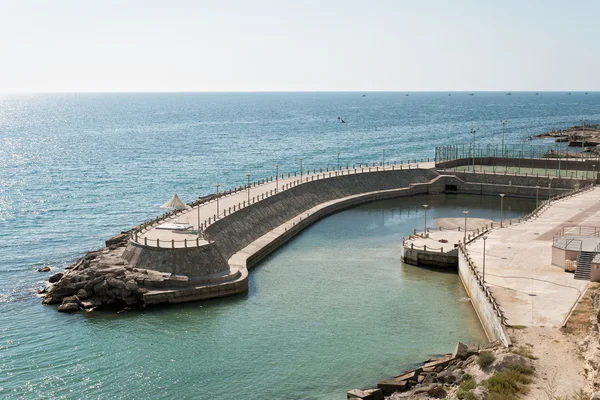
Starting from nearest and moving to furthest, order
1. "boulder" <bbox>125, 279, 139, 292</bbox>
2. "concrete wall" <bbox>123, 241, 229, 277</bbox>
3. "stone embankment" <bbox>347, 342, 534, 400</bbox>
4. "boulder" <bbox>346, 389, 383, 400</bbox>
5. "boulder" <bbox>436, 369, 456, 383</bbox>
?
"stone embankment" <bbox>347, 342, 534, 400</bbox> < "boulder" <bbox>346, 389, 383, 400</bbox> < "boulder" <bbox>436, 369, 456, 383</bbox> < "boulder" <bbox>125, 279, 139, 292</bbox> < "concrete wall" <bbox>123, 241, 229, 277</bbox>

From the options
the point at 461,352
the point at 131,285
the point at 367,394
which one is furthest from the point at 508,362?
the point at 131,285

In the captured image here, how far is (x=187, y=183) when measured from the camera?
12338cm

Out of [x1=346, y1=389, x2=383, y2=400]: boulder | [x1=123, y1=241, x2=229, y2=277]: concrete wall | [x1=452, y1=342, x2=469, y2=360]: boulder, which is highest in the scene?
[x1=123, y1=241, x2=229, y2=277]: concrete wall

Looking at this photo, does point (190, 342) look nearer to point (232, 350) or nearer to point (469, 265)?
point (232, 350)

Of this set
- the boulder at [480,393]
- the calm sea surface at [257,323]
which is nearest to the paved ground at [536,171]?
the calm sea surface at [257,323]

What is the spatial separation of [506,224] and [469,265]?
68.1ft

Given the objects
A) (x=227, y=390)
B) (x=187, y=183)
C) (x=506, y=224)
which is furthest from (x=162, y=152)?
(x=227, y=390)

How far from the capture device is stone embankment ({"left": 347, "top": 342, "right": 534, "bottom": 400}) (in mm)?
36938

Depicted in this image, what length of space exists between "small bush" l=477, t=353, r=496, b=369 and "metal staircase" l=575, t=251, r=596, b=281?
61.5ft

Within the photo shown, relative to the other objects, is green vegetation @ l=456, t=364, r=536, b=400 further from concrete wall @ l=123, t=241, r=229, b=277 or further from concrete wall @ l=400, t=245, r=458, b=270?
concrete wall @ l=400, t=245, r=458, b=270

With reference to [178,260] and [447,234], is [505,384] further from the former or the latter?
[447,234]

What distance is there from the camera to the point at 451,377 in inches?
1522

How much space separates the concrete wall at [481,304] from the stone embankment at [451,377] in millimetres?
2656

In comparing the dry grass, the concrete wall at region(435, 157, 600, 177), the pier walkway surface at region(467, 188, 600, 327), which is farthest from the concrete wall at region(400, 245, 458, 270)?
the concrete wall at region(435, 157, 600, 177)
